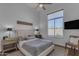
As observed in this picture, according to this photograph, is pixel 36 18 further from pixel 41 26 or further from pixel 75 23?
pixel 75 23

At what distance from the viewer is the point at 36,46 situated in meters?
1.30

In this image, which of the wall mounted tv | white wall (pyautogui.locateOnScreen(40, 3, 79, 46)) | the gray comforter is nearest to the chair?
white wall (pyautogui.locateOnScreen(40, 3, 79, 46))

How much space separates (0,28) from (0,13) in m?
0.23

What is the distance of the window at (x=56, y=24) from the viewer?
55.7 inches

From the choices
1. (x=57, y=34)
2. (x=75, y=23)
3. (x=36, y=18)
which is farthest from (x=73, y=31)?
(x=36, y=18)

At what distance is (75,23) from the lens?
1.42m

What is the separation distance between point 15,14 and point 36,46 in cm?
63

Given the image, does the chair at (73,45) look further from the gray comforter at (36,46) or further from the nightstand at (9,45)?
the nightstand at (9,45)

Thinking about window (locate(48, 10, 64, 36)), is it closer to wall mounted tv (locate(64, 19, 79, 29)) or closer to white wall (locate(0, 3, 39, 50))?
wall mounted tv (locate(64, 19, 79, 29))

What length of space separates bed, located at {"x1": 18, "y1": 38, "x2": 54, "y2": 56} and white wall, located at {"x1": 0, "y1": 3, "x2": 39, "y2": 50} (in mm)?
323

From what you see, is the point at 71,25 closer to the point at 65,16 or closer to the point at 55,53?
the point at 65,16

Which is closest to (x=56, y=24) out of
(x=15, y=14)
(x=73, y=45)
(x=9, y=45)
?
(x=73, y=45)

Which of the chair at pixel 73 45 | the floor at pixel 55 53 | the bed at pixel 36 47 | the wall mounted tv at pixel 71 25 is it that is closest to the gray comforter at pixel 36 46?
the bed at pixel 36 47

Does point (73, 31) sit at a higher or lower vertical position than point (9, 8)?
lower
